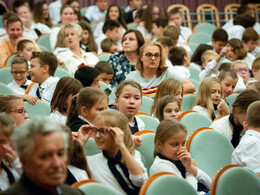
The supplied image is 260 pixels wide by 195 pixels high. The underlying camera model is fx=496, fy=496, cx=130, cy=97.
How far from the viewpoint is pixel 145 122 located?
342 centimetres

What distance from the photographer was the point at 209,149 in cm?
313

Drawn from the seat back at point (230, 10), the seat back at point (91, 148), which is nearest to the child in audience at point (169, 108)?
the seat back at point (91, 148)

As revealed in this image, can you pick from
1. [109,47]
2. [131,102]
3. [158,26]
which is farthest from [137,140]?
[158,26]

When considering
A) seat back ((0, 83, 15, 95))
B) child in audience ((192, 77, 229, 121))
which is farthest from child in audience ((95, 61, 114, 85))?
seat back ((0, 83, 15, 95))

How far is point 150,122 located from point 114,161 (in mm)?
961

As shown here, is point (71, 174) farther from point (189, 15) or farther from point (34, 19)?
point (189, 15)

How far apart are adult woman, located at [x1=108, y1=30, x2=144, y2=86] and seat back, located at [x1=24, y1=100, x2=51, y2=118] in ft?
4.23

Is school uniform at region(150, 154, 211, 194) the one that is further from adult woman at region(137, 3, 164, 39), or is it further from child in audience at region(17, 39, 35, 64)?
adult woman at region(137, 3, 164, 39)

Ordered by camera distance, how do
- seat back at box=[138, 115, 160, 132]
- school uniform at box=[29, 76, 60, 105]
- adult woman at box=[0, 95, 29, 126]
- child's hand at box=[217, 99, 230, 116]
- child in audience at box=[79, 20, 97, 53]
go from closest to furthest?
adult woman at box=[0, 95, 29, 126] < seat back at box=[138, 115, 160, 132] < child's hand at box=[217, 99, 230, 116] < school uniform at box=[29, 76, 60, 105] < child in audience at box=[79, 20, 97, 53]

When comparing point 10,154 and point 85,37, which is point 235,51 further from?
point 10,154

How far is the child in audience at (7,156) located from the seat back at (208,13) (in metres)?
8.02

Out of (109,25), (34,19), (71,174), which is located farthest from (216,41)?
(71,174)

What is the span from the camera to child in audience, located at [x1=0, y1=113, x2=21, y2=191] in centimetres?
217

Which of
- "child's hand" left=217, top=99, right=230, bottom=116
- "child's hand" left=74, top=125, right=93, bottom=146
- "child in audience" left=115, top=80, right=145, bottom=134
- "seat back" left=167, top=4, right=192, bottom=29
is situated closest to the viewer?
"child's hand" left=74, top=125, right=93, bottom=146
